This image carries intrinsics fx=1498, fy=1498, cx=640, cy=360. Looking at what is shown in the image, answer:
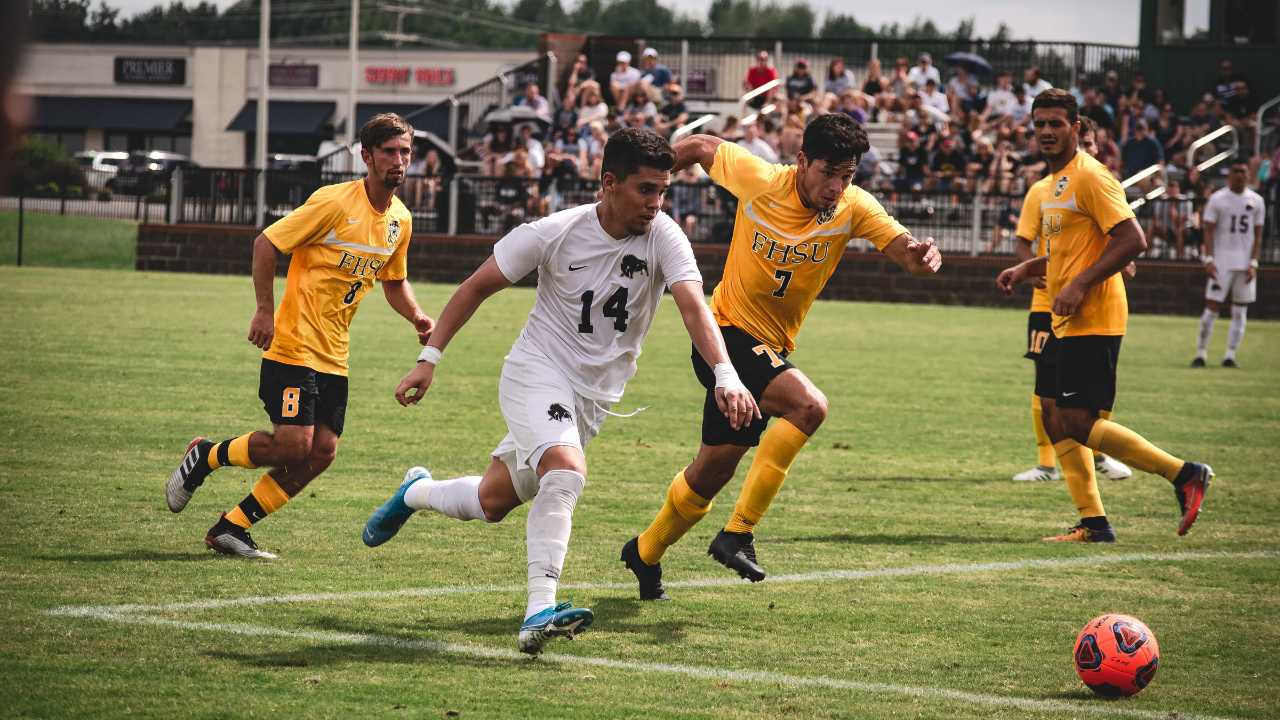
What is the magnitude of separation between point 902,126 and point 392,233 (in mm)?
25341

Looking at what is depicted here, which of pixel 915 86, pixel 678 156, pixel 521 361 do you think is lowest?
pixel 521 361

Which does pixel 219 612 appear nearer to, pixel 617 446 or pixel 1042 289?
pixel 617 446

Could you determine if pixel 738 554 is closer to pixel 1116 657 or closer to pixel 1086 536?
pixel 1116 657

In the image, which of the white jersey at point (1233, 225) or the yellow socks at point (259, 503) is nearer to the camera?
the yellow socks at point (259, 503)

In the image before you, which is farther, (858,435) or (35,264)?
(35,264)

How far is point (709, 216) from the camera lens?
28.5 meters

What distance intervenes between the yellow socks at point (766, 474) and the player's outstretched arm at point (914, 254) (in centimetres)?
92

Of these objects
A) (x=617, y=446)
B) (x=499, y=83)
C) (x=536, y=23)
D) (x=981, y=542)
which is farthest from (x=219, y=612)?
(x=536, y=23)

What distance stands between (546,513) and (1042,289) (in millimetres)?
5832

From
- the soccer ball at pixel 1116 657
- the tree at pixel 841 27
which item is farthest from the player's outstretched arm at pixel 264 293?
the tree at pixel 841 27

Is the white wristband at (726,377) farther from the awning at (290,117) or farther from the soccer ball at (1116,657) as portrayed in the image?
the awning at (290,117)

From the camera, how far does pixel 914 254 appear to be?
6.82 m

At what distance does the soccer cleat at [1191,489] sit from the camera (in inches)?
308

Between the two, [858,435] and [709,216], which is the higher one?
[709,216]
